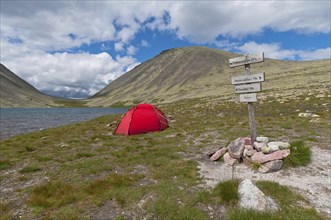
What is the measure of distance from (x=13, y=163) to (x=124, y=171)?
715cm

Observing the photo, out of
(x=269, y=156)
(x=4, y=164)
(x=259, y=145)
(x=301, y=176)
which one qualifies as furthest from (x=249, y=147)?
(x=4, y=164)

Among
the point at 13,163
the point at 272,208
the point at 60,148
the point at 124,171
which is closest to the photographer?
the point at 272,208

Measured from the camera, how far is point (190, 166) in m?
10.5

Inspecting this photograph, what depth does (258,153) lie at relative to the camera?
1047 centimetres

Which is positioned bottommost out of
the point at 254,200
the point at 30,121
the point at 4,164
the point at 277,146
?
the point at 254,200

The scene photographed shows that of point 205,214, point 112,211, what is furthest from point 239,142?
point 112,211

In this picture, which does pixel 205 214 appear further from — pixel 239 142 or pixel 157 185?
pixel 239 142

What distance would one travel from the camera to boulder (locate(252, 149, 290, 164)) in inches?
389

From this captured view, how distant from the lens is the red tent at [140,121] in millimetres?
20656

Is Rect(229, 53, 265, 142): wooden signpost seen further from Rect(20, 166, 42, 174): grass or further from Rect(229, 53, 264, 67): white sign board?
Rect(20, 166, 42, 174): grass

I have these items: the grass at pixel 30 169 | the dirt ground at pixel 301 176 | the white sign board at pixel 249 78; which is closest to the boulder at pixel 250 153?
the dirt ground at pixel 301 176

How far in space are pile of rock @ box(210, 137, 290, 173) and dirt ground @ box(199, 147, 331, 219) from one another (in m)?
0.30

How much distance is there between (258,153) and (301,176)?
1.93 metres

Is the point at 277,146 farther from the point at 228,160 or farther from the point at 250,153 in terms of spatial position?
the point at 228,160
